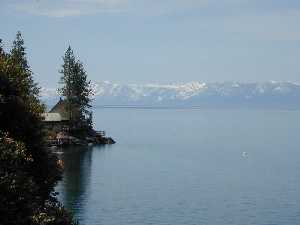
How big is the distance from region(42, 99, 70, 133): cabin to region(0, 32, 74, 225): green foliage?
358ft

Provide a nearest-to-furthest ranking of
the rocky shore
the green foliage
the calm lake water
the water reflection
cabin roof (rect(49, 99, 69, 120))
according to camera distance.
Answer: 1. the green foliage
2. the calm lake water
3. the water reflection
4. the rocky shore
5. cabin roof (rect(49, 99, 69, 120))

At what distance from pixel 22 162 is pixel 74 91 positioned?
395 ft

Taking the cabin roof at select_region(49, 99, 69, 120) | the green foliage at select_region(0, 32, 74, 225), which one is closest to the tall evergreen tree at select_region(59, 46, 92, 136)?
the cabin roof at select_region(49, 99, 69, 120)

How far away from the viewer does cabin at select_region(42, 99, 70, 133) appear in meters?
151

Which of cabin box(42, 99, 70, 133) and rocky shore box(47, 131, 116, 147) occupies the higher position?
cabin box(42, 99, 70, 133)

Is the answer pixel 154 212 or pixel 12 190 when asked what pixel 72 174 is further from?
pixel 12 190

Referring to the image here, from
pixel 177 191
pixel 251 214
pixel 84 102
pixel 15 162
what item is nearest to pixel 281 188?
pixel 177 191

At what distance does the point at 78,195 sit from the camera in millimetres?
79625

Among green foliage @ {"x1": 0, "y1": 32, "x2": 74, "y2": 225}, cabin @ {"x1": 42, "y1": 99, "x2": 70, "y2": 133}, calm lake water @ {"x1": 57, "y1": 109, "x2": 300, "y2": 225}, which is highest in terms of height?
cabin @ {"x1": 42, "y1": 99, "x2": 70, "y2": 133}

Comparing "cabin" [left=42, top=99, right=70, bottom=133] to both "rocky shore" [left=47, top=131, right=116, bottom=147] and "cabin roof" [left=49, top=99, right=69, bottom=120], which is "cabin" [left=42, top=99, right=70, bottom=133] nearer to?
"cabin roof" [left=49, top=99, right=69, bottom=120]

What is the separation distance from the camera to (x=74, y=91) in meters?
154

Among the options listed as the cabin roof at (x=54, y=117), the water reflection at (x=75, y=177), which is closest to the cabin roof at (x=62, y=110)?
the cabin roof at (x=54, y=117)

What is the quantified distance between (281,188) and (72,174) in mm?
33597

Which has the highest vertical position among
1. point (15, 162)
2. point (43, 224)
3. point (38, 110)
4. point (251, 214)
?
point (38, 110)
